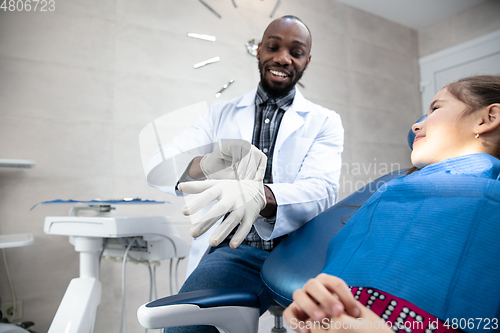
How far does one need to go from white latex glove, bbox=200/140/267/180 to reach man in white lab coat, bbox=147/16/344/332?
12 centimetres

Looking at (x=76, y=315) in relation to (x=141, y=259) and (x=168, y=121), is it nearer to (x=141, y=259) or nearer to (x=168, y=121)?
(x=141, y=259)

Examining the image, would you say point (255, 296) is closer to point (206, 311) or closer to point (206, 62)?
point (206, 311)

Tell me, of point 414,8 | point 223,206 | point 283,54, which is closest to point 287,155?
point 283,54

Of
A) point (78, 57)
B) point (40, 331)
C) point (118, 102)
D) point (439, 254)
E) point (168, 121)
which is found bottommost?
point (40, 331)

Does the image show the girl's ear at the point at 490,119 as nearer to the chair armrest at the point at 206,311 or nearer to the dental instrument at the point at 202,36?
the chair armrest at the point at 206,311

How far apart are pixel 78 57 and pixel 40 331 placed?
1468 millimetres

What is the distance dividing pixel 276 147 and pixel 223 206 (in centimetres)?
60

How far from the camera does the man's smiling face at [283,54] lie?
1.25m

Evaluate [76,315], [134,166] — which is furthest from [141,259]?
[134,166]

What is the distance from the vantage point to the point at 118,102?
1.93m

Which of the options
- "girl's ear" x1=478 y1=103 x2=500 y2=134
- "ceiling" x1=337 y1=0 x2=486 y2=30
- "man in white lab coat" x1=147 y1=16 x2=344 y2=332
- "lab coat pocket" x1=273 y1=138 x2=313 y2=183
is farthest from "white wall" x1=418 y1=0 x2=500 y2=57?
"girl's ear" x1=478 y1=103 x2=500 y2=134

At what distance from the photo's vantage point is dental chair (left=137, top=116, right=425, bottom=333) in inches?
21.9

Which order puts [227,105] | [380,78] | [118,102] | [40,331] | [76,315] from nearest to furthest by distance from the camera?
1. [76,315]
2. [227,105]
3. [40,331]
4. [118,102]
5. [380,78]

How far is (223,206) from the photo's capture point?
0.61 m
